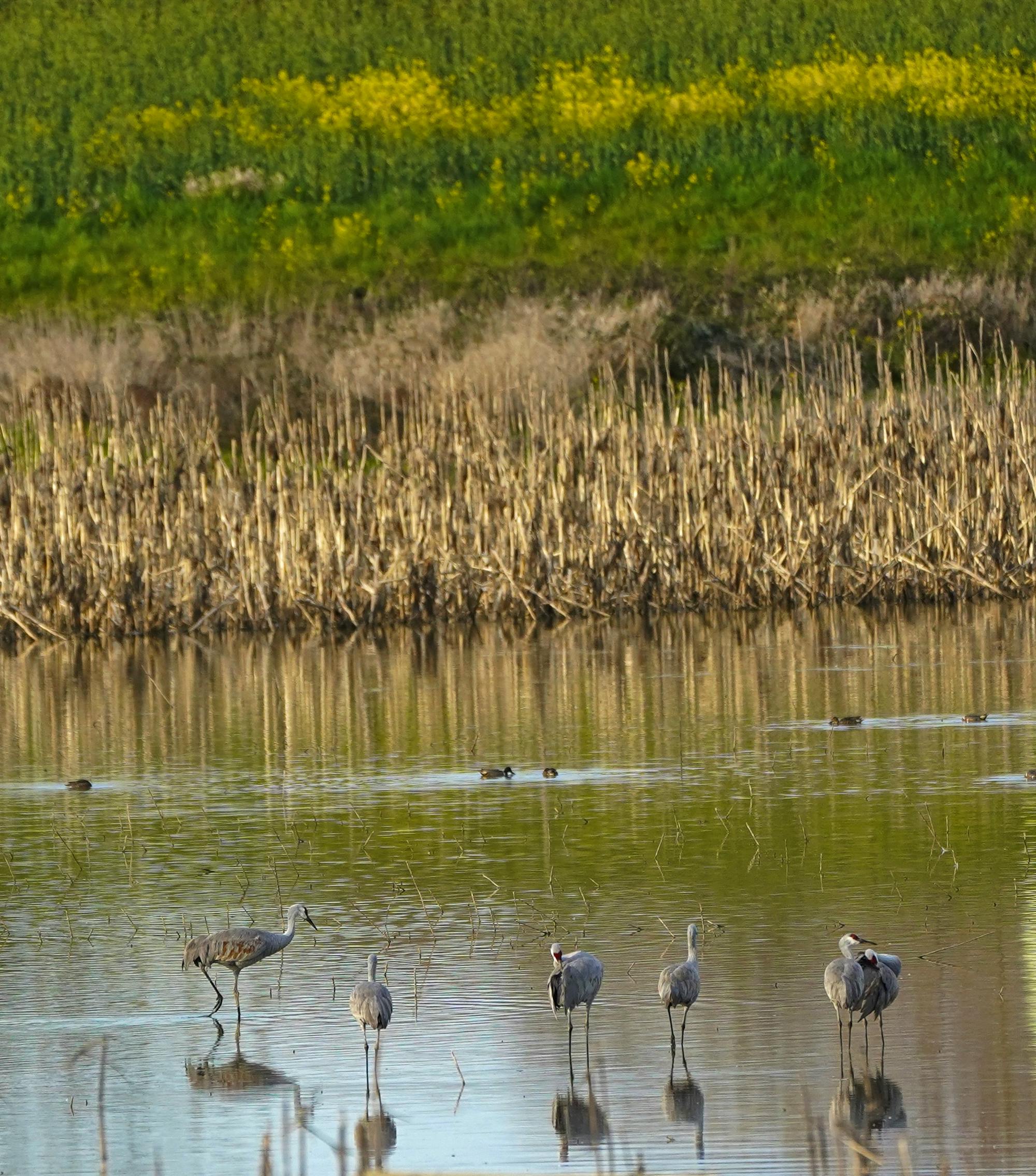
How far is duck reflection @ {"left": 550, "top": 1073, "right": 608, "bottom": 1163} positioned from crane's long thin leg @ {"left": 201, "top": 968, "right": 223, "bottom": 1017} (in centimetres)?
186

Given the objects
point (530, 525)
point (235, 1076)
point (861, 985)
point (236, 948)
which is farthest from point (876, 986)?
point (530, 525)

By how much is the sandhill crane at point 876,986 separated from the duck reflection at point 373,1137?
157cm

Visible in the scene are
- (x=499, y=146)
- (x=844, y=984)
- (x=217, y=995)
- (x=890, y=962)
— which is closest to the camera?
(x=844, y=984)

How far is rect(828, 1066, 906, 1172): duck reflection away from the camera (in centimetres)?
764

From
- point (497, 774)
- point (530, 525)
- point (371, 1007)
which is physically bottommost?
point (371, 1007)

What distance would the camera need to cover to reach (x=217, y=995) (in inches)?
396

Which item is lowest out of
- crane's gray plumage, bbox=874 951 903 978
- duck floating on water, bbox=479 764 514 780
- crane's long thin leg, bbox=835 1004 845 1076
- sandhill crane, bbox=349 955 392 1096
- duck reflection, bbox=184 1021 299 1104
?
duck reflection, bbox=184 1021 299 1104

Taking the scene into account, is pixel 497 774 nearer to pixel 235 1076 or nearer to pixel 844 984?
pixel 235 1076

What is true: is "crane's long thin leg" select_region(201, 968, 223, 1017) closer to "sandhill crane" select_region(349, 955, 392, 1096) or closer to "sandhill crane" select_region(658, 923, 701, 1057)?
"sandhill crane" select_region(349, 955, 392, 1096)

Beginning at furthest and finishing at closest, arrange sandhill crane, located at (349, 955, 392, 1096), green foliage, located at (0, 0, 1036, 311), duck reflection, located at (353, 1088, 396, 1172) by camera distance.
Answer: green foliage, located at (0, 0, 1036, 311)
sandhill crane, located at (349, 955, 392, 1096)
duck reflection, located at (353, 1088, 396, 1172)

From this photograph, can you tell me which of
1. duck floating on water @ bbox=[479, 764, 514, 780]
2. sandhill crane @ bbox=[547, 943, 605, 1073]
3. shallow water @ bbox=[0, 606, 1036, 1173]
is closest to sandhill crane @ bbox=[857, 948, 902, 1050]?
shallow water @ bbox=[0, 606, 1036, 1173]

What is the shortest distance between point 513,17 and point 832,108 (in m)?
10.5

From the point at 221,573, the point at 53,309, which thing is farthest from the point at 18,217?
the point at 221,573

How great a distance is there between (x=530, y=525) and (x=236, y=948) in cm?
1702
